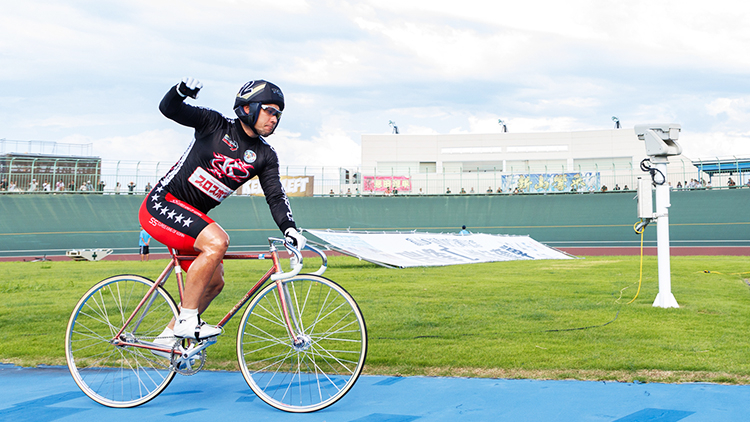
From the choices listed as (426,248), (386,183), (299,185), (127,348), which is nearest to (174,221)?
(127,348)

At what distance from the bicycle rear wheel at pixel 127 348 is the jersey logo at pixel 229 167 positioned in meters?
0.98

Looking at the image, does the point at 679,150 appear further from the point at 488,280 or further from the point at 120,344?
the point at 120,344

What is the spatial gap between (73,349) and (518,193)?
34.4m

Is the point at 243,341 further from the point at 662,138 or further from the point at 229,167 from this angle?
the point at 662,138

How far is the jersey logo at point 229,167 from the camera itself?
3488 millimetres

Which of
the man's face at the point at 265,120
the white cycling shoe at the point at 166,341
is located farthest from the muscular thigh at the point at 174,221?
the man's face at the point at 265,120

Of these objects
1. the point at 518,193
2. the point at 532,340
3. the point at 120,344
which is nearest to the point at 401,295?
the point at 532,340

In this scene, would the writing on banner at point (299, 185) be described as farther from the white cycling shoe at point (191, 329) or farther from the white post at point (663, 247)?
the white cycling shoe at point (191, 329)

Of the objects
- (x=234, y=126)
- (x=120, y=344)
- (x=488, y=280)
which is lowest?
(x=488, y=280)

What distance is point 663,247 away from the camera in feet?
23.4

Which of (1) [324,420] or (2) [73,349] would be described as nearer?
(1) [324,420]

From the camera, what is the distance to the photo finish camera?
7.12 metres

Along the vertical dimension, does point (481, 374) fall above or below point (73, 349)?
below

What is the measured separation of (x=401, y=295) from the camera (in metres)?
8.71
